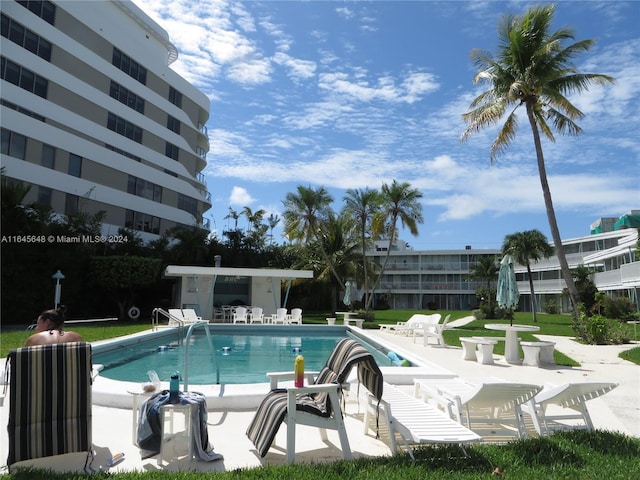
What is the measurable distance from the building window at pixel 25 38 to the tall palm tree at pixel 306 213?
→ 16511 mm

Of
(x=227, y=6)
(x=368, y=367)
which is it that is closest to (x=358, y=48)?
(x=227, y=6)

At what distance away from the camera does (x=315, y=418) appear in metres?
4.04

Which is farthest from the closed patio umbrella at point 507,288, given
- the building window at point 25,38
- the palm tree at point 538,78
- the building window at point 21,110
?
the building window at point 25,38

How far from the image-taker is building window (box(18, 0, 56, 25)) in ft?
80.4

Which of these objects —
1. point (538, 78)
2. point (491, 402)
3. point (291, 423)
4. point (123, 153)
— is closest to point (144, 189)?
point (123, 153)

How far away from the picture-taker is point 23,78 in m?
24.0

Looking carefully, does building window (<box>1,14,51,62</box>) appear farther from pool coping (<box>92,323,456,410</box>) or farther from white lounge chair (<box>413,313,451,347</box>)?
white lounge chair (<box>413,313,451,347</box>)

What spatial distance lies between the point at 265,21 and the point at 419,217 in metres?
19.2

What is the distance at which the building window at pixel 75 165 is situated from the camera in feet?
87.6

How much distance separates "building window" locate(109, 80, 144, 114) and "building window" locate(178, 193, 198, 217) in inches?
291

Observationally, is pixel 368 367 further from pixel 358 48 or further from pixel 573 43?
pixel 573 43

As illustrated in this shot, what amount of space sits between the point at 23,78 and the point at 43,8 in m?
4.58

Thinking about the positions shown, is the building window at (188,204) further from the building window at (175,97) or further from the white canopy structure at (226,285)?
the white canopy structure at (226,285)

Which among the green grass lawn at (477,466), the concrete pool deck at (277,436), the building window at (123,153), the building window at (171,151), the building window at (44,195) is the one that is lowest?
the concrete pool deck at (277,436)
